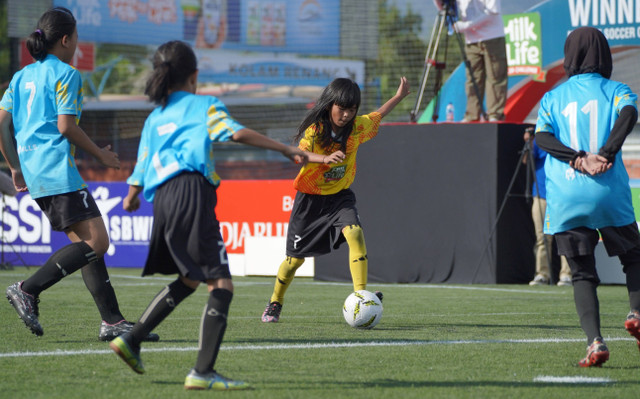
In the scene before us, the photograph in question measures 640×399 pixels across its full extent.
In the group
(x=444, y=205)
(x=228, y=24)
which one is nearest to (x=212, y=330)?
(x=444, y=205)

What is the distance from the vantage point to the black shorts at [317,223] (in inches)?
318

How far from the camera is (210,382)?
4.62m

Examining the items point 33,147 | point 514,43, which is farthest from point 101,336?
point 514,43

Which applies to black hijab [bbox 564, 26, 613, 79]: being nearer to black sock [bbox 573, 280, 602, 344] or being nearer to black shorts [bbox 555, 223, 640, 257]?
black shorts [bbox 555, 223, 640, 257]

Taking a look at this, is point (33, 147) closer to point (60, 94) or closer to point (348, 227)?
point (60, 94)

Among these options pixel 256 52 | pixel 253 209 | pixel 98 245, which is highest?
pixel 256 52

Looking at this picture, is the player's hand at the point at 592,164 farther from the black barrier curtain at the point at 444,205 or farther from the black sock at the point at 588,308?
the black barrier curtain at the point at 444,205

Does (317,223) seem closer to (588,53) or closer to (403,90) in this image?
(403,90)

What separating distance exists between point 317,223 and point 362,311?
1083 millimetres

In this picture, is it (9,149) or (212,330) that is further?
(9,149)

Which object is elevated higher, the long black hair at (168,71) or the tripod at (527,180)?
the long black hair at (168,71)

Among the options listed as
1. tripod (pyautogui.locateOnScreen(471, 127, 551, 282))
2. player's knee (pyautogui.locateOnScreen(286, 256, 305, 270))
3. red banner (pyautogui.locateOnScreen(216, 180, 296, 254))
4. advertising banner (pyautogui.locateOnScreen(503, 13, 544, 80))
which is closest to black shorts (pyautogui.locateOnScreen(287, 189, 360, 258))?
player's knee (pyautogui.locateOnScreen(286, 256, 305, 270))

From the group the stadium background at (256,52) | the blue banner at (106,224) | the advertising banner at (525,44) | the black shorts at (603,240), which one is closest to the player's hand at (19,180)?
the black shorts at (603,240)

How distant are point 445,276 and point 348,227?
569 cm
